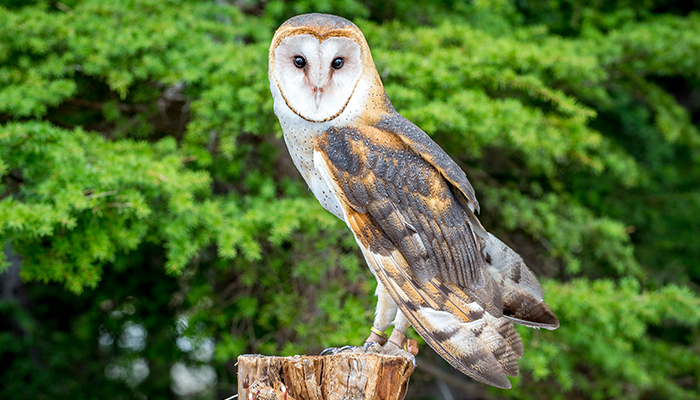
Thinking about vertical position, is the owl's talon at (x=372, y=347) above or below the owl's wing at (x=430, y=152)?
below

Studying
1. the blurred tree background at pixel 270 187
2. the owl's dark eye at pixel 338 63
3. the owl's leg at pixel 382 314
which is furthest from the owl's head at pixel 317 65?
the blurred tree background at pixel 270 187

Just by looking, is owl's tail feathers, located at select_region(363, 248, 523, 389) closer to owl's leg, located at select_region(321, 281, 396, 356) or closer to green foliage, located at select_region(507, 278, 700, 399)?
owl's leg, located at select_region(321, 281, 396, 356)

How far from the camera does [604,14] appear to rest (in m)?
5.31

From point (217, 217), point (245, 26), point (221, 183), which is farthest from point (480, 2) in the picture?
point (217, 217)

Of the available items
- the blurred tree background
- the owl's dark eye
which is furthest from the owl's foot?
the owl's dark eye

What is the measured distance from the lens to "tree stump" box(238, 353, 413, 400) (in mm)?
1842

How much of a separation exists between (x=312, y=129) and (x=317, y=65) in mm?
214

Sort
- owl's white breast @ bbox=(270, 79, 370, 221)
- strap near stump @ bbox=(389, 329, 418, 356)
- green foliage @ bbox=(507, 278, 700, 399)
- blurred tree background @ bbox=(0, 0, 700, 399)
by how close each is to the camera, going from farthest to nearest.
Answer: green foliage @ bbox=(507, 278, 700, 399) < blurred tree background @ bbox=(0, 0, 700, 399) < strap near stump @ bbox=(389, 329, 418, 356) < owl's white breast @ bbox=(270, 79, 370, 221)

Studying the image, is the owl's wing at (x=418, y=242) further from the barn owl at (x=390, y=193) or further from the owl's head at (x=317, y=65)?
the owl's head at (x=317, y=65)

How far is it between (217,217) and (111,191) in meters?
0.52

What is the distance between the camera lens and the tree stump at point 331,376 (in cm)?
184

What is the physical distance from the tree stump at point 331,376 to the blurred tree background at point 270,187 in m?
0.94

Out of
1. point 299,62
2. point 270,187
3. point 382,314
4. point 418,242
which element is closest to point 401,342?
point 382,314

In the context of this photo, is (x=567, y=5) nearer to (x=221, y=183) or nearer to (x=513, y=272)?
(x=221, y=183)
